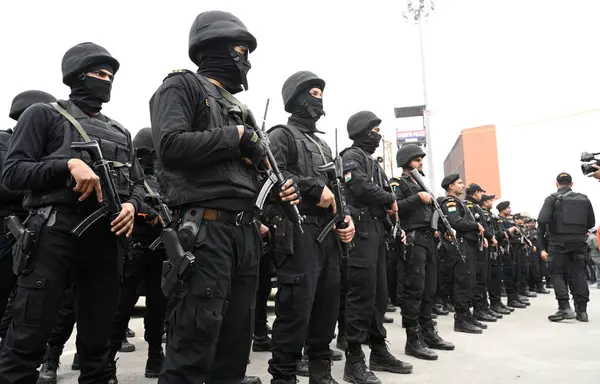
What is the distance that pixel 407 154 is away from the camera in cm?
580

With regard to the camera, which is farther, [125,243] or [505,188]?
[505,188]

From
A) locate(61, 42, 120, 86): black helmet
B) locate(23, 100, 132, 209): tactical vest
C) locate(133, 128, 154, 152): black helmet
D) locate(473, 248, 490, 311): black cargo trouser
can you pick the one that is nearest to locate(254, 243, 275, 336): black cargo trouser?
locate(133, 128, 154, 152): black helmet

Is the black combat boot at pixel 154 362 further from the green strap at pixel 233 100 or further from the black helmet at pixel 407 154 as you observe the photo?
the black helmet at pixel 407 154

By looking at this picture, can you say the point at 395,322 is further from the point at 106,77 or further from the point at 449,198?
the point at 106,77

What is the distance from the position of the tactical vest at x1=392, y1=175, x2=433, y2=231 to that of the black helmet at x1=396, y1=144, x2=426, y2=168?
180mm

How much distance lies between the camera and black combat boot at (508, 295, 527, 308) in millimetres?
9896

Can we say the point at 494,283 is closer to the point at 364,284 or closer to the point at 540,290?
the point at 540,290

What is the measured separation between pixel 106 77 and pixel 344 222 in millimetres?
1869

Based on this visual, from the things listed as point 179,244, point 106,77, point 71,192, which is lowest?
point 179,244

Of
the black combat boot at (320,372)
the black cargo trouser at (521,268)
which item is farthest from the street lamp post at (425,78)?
the black combat boot at (320,372)

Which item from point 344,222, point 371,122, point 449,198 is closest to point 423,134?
point 449,198

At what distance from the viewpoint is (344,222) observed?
11.8ft

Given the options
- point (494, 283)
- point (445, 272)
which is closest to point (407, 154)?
point (445, 272)

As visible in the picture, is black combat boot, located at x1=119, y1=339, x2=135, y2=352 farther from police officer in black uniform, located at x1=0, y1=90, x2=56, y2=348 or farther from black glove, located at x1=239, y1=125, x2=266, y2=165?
black glove, located at x1=239, y1=125, x2=266, y2=165
